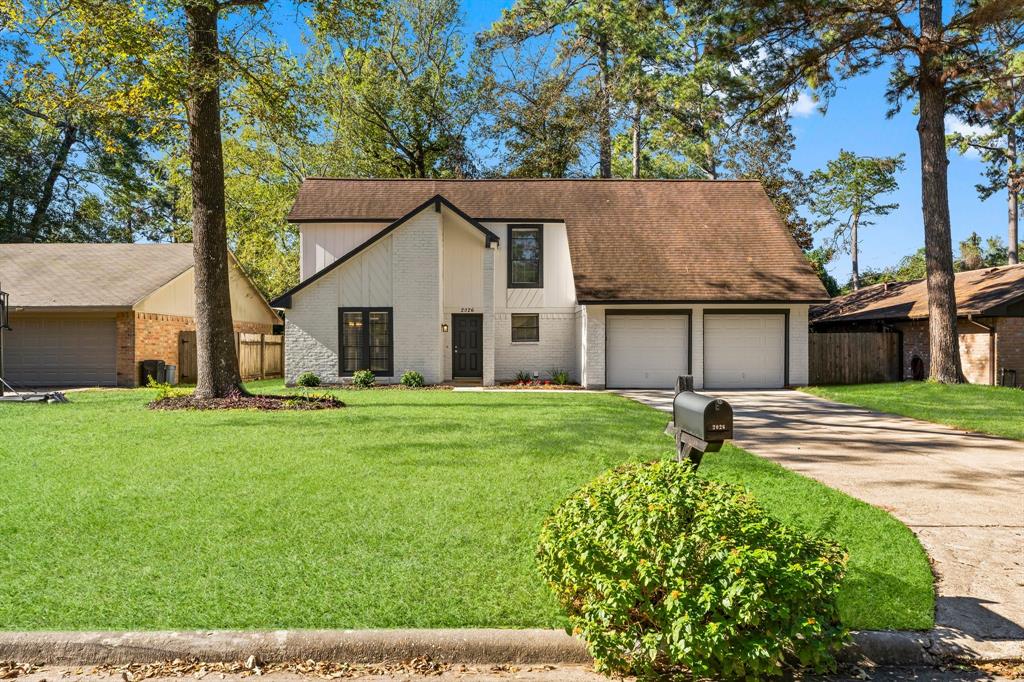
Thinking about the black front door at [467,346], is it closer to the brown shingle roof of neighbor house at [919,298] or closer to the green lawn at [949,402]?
the green lawn at [949,402]

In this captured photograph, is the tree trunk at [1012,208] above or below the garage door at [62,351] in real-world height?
above

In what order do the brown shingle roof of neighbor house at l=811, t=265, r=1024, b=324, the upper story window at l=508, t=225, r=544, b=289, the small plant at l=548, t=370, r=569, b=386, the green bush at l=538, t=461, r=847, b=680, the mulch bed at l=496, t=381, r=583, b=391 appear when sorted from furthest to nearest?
the upper story window at l=508, t=225, r=544, b=289, the small plant at l=548, t=370, r=569, b=386, the brown shingle roof of neighbor house at l=811, t=265, r=1024, b=324, the mulch bed at l=496, t=381, r=583, b=391, the green bush at l=538, t=461, r=847, b=680

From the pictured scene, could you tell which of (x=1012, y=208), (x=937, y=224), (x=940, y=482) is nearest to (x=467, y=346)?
(x=937, y=224)

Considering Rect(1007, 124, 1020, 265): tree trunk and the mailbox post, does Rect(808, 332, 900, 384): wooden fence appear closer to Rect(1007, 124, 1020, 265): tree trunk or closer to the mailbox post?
Rect(1007, 124, 1020, 265): tree trunk

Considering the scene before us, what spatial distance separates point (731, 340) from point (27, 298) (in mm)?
22253

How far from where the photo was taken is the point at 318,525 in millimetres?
5031

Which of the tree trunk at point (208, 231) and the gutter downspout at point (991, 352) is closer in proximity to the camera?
the tree trunk at point (208, 231)

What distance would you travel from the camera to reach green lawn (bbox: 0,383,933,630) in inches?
148

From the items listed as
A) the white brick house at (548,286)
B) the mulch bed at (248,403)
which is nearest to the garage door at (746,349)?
the white brick house at (548,286)

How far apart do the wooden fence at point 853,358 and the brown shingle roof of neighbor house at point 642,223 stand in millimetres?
2404

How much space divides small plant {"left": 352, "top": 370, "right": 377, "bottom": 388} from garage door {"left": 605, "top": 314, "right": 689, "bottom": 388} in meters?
7.39

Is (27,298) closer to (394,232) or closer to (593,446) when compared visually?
(394,232)

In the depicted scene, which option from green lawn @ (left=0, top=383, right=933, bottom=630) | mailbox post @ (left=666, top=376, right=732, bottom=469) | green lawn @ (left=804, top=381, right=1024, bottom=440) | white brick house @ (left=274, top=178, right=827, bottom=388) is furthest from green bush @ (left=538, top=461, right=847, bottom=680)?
white brick house @ (left=274, top=178, right=827, bottom=388)

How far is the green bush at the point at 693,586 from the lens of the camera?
2953 millimetres
